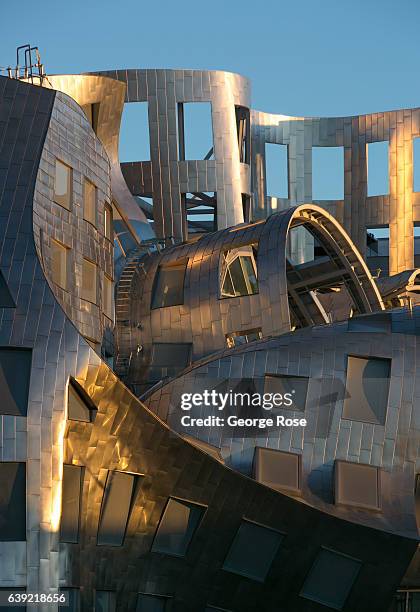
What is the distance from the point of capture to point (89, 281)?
3459 centimetres

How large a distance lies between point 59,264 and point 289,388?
6.31 m

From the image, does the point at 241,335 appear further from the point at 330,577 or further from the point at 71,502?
the point at 71,502

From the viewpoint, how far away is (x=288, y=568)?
32.0 meters

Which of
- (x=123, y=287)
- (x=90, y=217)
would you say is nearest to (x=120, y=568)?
(x=90, y=217)

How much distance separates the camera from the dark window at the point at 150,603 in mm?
30766

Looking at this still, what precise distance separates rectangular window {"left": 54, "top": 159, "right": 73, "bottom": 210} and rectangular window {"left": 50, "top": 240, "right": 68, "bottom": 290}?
1.07m

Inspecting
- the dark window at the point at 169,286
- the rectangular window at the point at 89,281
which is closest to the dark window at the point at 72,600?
the rectangular window at the point at 89,281

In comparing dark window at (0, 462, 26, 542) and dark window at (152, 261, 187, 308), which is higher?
dark window at (152, 261, 187, 308)

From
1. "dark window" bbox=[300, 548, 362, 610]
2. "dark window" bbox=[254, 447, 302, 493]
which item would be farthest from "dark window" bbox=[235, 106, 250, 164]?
"dark window" bbox=[300, 548, 362, 610]

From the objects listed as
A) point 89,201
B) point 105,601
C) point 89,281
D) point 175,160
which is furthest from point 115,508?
point 175,160

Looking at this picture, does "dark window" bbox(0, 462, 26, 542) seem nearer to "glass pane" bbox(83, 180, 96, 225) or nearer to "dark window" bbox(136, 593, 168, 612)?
"dark window" bbox(136, 593, 168, 612)

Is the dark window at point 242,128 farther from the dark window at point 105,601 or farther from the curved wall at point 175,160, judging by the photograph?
the dark window at point 105,601

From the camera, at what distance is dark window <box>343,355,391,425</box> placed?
33.9 meters

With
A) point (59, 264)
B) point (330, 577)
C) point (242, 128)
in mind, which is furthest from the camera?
point (242, 128)
